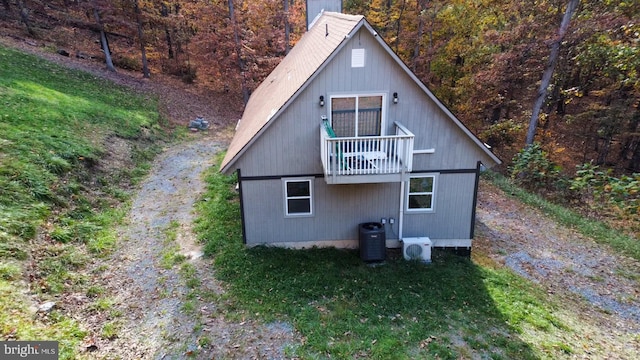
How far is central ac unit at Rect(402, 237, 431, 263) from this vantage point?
401 inches

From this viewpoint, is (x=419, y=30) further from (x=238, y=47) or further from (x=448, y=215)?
(x=448, y=215)

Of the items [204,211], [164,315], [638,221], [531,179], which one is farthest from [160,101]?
[638,221]

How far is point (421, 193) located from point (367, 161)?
2369 millimetres

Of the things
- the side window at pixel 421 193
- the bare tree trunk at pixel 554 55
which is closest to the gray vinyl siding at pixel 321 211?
the side window at pixel 421 193

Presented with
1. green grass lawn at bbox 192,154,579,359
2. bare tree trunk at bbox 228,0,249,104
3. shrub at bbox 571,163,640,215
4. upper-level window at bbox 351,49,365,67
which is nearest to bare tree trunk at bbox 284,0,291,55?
bare tree trunk at bbox 228,0,249,104

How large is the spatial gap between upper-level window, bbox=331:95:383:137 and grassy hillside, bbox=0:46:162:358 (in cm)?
728

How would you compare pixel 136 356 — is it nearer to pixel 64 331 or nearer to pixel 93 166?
pixel 64 331

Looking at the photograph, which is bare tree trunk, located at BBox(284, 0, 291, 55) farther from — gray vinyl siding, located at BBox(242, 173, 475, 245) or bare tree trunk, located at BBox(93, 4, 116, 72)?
gray vinyl siding, located at BBox(242, 173, 475, 245)

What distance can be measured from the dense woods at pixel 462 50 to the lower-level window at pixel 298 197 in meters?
13.1

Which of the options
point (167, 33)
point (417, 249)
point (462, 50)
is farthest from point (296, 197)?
point (167, 33)

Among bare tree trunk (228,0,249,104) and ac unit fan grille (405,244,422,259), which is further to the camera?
bare tree trunk (228,0,249,104)

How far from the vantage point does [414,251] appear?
33.6ft

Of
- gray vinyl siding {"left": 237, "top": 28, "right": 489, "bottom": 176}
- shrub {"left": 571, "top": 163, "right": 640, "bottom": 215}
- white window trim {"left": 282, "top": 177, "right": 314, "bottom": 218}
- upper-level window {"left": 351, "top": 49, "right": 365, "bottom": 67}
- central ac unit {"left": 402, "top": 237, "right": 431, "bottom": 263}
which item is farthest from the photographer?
shrub {"left": 571, "top": 163, "right": 640, "bottom": 215}

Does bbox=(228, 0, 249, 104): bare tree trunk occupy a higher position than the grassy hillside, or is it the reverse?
bbox=(228, 0, 249, 104): bare tree trunk
